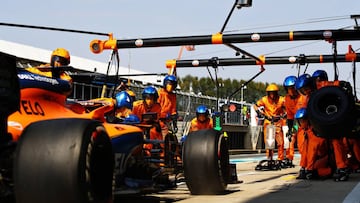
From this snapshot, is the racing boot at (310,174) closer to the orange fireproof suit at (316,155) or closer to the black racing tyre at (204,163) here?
the orange fireproof suit at (316,155)

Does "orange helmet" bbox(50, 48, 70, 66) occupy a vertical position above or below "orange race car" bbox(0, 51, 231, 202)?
above

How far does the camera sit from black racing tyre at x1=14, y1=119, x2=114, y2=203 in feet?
11.6

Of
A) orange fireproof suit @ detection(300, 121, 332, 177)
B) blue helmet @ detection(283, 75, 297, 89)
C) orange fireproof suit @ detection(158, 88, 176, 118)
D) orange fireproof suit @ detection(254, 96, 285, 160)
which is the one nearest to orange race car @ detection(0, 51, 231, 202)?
orange fireproof suit @ detection(300, 121, 332, 177)

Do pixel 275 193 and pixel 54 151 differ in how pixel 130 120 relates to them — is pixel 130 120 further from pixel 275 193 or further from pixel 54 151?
pixel 54 151

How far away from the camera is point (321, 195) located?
23.2 ft

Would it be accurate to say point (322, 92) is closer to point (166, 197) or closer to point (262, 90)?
point (166, 197)

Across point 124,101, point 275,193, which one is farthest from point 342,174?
point 124,101

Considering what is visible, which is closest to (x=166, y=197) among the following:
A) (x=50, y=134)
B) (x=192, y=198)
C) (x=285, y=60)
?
(x=192, y=198)

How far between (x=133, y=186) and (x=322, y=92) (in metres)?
3.75

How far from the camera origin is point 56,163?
356 cm

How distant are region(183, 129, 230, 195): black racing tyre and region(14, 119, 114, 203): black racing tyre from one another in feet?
9.63

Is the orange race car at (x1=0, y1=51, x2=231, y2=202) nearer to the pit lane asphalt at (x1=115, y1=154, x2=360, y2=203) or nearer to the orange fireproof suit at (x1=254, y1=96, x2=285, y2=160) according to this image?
the pit lane asphalt at (x1=115, y1=154, x2=360, y2=203)

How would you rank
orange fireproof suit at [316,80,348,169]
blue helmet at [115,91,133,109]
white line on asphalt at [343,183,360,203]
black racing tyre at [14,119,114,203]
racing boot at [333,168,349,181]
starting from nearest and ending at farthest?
black racing tyre at [14,119,114,203] → white line on asphalt at [343,183,360,203] → blue helmet at [115,91,133,109] → racing boot at [333,168,349,181] → orange fireproof suit at [316,80,348,169]

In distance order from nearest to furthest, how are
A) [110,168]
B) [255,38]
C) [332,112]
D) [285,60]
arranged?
1. [110,168]
2. [332,112]
3. [255,38]
4. [285,60]
